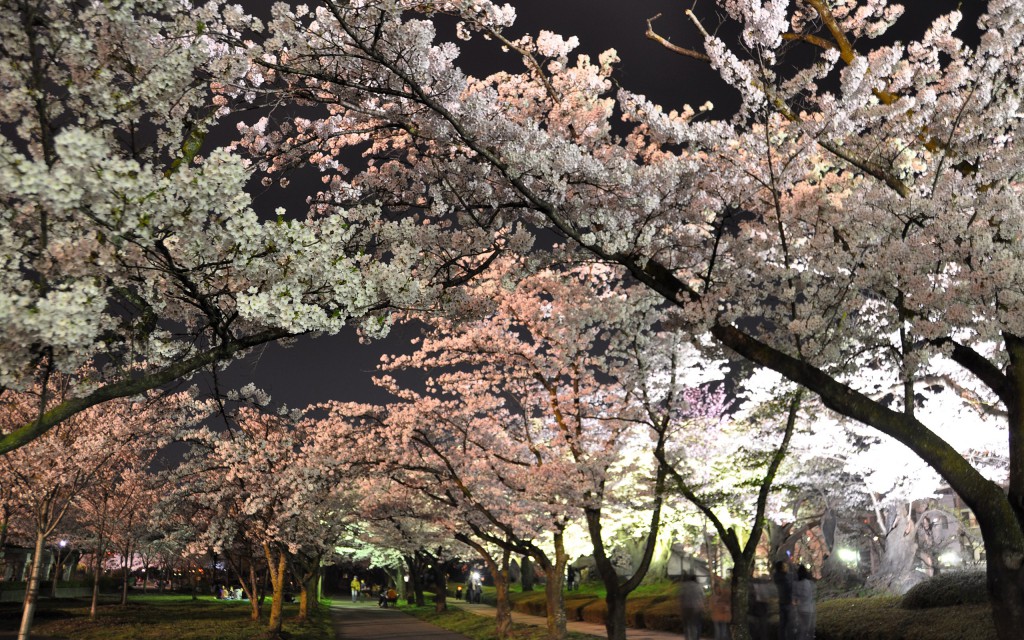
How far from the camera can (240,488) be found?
62.8ft

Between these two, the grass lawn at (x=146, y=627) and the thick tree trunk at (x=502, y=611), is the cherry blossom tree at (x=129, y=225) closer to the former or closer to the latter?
the grass lawn at (x=146, y=627)

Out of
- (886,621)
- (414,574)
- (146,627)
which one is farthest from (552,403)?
(414,574)

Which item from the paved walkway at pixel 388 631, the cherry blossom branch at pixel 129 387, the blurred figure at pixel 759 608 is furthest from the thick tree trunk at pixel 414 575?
the cherry blossom branch at pixel 129 387

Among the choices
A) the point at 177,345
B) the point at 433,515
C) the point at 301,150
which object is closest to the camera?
the point at 177,345

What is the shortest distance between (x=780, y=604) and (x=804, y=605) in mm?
406

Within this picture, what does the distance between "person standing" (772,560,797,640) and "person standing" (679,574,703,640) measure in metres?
1.27

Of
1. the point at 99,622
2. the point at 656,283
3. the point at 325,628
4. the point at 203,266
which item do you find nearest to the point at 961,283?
the point at 656,283

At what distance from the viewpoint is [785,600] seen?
12086mm

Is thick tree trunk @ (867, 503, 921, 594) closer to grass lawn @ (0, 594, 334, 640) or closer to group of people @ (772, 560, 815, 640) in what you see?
group of people @ (772, 560, 815, 640)

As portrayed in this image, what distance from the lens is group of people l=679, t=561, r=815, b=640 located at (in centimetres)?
1191

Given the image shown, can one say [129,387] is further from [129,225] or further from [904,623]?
[904,623]

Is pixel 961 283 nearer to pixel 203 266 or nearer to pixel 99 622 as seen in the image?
pixel 203 266

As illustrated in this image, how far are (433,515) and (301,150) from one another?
15.2 m

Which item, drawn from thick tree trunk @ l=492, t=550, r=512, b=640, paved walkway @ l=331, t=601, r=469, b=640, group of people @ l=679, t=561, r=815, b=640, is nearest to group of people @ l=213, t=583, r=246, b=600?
paved walkway @ l=331, t=601, r=469, b=640
